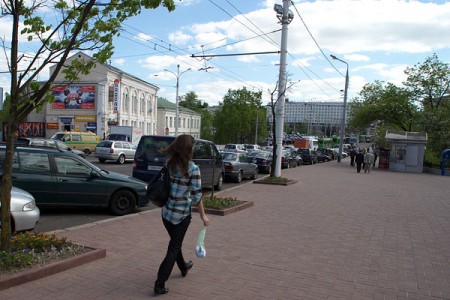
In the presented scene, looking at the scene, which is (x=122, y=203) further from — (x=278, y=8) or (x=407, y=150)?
(x=407, y=150)

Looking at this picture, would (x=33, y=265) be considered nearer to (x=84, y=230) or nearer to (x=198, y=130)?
(x=84, y=230)

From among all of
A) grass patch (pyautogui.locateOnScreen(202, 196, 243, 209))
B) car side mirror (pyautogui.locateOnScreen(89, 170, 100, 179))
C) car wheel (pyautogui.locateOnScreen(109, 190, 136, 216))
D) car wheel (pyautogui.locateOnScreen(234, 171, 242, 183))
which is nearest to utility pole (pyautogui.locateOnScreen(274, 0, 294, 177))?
car wheel (pyautogui.locateOnScreen(234, 171, 242, 183))

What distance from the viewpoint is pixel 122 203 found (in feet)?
29.7

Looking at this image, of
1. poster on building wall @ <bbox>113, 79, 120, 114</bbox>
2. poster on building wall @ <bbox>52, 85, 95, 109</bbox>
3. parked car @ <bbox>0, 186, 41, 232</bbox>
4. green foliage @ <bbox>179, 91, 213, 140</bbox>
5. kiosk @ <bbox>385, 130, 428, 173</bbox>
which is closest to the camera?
parked car @ <bbox>0, 186, 41, 232</bbox>

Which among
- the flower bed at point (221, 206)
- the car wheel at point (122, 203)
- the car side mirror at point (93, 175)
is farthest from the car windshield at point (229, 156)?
the car side mirror at point (93, 175)

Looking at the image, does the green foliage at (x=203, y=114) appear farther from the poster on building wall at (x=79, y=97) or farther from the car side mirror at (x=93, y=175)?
the car side mirror at (x=93, y=175)

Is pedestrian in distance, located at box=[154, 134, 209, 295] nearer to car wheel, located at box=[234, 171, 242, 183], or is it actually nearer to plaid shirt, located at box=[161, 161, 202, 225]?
plaid shirt, located at box=[161, 161, 202, 225]

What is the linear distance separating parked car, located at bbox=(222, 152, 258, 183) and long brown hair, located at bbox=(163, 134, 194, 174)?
1340 centimetres

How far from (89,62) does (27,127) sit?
49.2m

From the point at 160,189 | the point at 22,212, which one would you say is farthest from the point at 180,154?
Result: the point at 22,212

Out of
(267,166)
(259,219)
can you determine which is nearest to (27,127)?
(267,166)

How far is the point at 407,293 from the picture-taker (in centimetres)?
472

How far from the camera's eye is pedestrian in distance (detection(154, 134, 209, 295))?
13.9 ft

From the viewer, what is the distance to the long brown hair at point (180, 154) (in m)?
4.21
